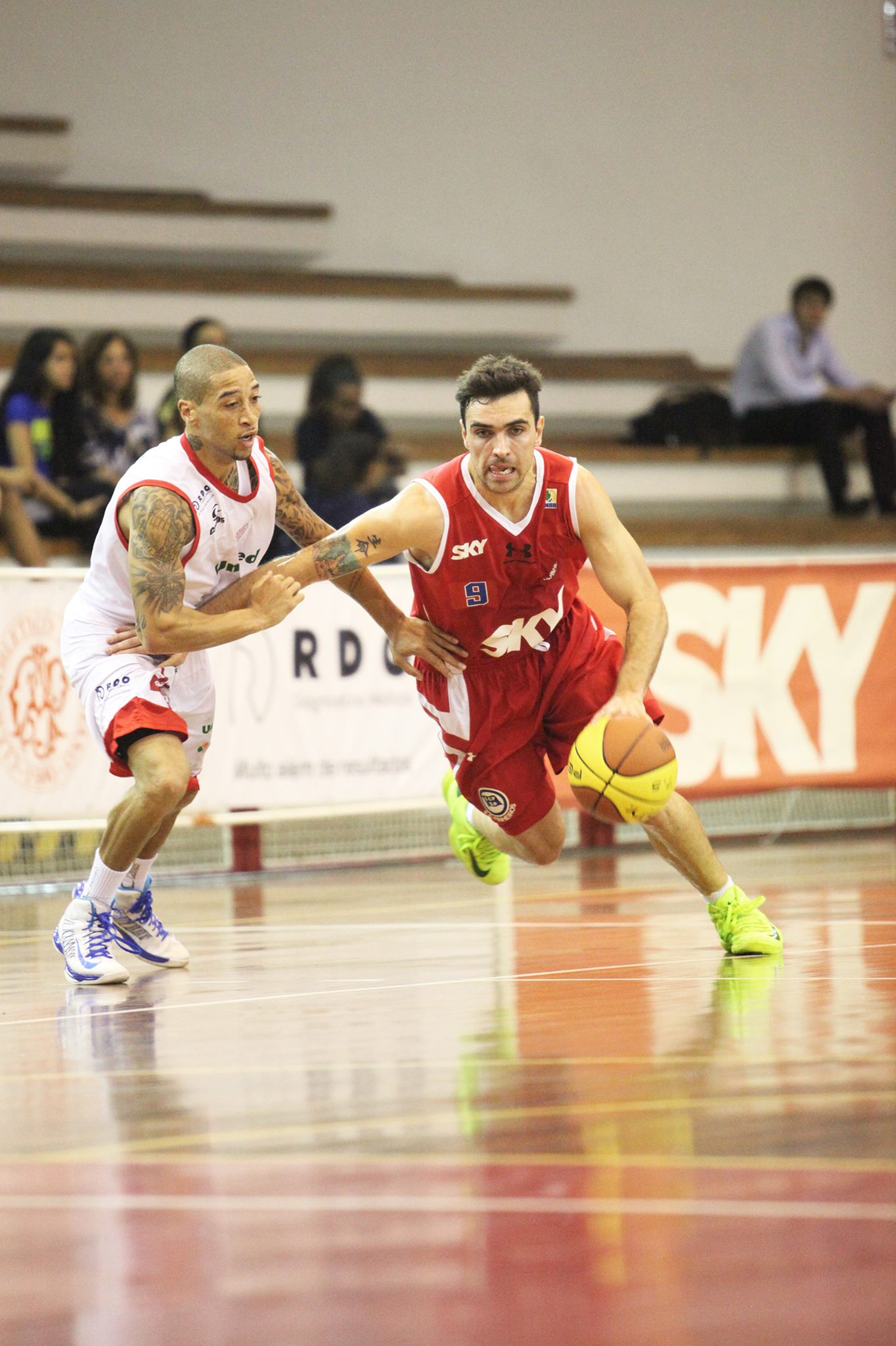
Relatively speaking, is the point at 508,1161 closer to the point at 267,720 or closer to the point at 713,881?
the point at 713,881

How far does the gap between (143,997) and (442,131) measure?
934 cm

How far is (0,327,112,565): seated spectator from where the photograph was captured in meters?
8.60

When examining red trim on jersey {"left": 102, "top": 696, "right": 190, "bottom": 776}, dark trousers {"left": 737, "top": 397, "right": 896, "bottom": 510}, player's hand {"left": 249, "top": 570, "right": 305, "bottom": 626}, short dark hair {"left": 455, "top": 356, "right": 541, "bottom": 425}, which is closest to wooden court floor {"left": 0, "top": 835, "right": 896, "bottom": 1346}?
red trim on jersey {"left": 102, "top": 696, "right": 190, "bottom": 776}

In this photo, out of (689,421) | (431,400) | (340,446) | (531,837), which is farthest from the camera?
(689,421)

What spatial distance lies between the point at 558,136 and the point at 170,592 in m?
9.07

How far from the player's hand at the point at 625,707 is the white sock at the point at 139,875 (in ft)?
4.97

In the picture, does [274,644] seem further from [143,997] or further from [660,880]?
[143,997]

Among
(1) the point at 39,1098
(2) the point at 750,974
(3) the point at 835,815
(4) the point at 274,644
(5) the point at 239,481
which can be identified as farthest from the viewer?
(3) the point at 835,815

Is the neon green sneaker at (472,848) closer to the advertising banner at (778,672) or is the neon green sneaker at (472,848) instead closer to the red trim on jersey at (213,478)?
the red trim on jersey at (213,478)

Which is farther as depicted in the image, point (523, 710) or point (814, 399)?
point (814, 399)

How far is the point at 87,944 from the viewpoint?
4934mm

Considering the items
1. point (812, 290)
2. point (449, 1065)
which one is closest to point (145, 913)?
point (449, 1065)

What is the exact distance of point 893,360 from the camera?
13.2m

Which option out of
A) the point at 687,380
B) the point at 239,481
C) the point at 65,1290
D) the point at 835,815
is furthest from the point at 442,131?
the point at 65,1290
